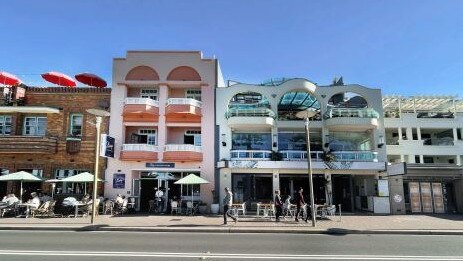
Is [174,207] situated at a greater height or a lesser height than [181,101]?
lesser

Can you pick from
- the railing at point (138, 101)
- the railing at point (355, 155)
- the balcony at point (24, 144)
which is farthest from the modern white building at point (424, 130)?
the balcony at point (24, 144)

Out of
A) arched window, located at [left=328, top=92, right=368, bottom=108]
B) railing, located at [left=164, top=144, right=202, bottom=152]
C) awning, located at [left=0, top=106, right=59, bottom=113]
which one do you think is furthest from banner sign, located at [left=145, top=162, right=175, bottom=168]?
arched window, located at [left=328, top=92, right=368, bottom=108]

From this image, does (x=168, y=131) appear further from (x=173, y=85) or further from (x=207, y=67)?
(x=207, y=67)

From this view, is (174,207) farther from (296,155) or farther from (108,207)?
(296,155)

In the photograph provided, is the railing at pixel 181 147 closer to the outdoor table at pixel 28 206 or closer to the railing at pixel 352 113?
the outdoor table at pixel 28 206

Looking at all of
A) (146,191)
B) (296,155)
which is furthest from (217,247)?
(146,191)

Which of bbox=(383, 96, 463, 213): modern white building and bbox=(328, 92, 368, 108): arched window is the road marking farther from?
bbox=(328, 92, 368, 108): arched window

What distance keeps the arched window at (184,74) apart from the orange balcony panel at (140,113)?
2848 mm

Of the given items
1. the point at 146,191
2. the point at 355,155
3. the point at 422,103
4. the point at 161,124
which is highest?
the point at 422,103

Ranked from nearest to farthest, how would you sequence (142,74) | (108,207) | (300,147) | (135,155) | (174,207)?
(108,207) → (174,207) → (135,155) → (300,147) → (142,74)

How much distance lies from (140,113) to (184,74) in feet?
14.8

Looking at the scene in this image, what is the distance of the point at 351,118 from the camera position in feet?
87.1

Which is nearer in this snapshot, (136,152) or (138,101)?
(136,152)

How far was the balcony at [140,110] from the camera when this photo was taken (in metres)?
26.5
